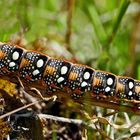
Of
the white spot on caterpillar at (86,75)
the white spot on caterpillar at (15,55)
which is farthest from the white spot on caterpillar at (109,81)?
the white spot on caterpillar at (15,55)

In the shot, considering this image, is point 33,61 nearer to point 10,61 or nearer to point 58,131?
point 10,61

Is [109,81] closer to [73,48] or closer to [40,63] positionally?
[40,63]

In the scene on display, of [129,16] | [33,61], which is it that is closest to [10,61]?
[33,61]

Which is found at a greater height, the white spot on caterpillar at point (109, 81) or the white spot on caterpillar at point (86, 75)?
the white spot on caterpillar at point (86, 75)

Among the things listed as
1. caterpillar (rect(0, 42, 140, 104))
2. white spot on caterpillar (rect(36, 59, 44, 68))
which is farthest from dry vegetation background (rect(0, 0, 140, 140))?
white spot on caterpillar (rect(36, 59, 44, 68))

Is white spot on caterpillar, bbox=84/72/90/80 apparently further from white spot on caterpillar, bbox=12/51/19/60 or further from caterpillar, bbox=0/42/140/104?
white spot on caterpillar, bbox=12/51/19/60

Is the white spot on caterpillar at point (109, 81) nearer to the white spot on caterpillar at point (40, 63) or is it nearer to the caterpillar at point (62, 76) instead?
the caterpillar at point (62, 76)
